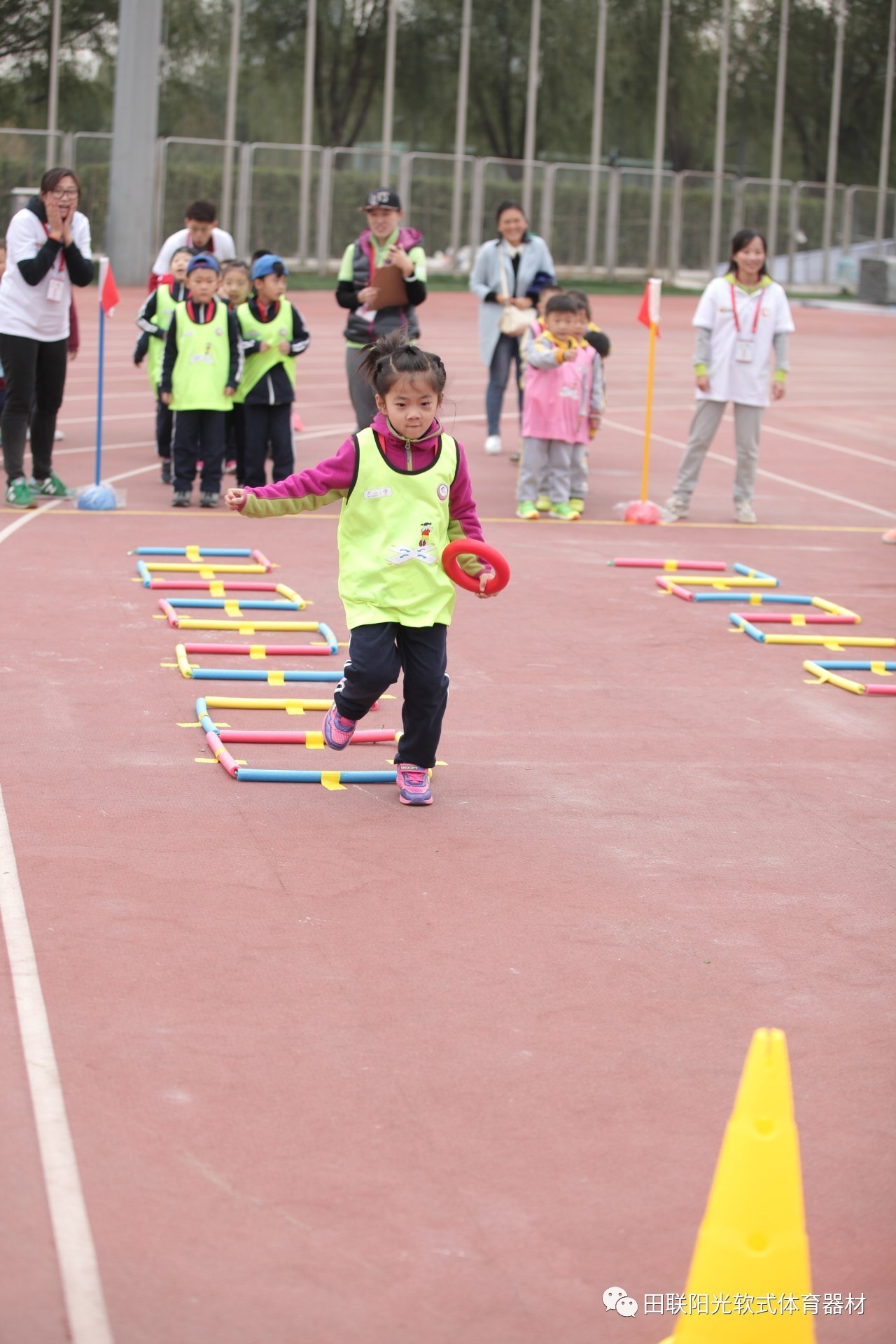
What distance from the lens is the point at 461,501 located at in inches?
262

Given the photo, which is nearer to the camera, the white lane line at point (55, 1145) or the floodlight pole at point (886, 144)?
the white lane line at point (55, 1145)

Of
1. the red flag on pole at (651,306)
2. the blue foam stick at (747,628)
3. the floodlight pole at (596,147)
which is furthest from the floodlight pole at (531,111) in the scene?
the blue foam stick at (747,628)

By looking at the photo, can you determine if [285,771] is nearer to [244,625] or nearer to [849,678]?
[244,625]

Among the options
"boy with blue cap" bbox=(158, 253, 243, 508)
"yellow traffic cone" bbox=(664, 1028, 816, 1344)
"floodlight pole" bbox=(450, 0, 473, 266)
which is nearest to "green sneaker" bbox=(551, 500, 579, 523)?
"boy with blue cap" bbox=(158, 253, 243, 508)

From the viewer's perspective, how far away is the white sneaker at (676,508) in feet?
44.0

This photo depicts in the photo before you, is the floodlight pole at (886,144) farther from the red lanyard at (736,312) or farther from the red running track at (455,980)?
the red running track at (455,980)

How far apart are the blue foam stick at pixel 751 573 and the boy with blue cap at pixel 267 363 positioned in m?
3.55

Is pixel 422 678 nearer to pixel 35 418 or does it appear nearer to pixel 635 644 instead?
pixel 635 644

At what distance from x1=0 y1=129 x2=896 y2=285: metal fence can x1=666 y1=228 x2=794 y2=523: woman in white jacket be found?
27.1m

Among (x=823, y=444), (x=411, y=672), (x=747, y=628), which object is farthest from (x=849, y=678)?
(x=823, y=444)

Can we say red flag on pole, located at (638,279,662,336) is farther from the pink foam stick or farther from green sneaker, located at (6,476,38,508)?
green sneaker, located at (6,476,38,508)

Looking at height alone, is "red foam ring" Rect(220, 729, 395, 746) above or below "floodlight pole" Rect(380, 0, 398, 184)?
below

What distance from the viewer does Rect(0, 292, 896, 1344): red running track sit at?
11.5 feet

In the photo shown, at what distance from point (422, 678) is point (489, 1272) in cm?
327
